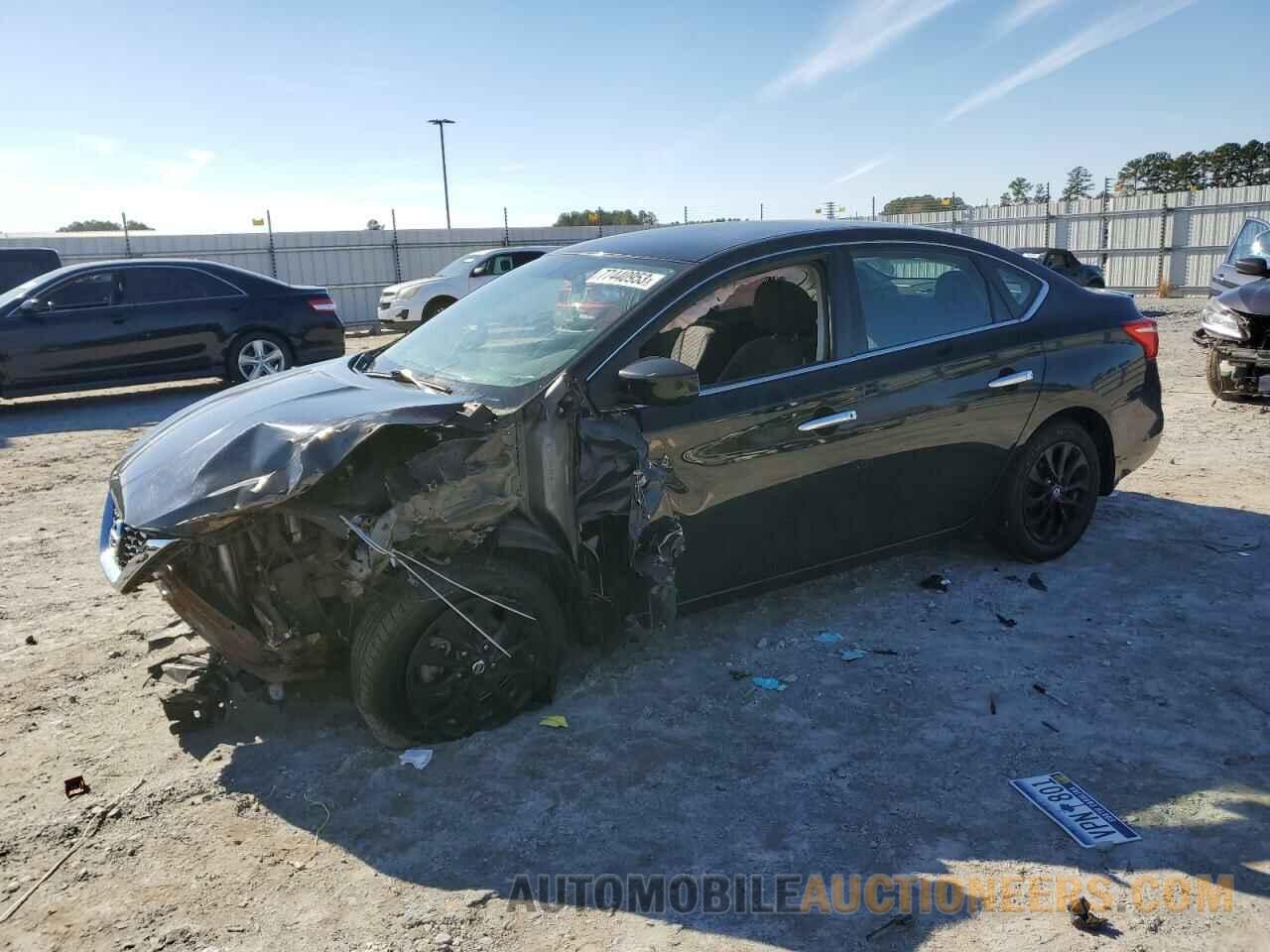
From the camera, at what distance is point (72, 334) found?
10.6 m

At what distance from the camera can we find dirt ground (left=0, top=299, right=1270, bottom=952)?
268cm

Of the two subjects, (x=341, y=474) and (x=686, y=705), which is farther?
(x=686, y=705)

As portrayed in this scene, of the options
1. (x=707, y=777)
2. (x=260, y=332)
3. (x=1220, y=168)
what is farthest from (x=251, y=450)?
(x=1220, y=168)

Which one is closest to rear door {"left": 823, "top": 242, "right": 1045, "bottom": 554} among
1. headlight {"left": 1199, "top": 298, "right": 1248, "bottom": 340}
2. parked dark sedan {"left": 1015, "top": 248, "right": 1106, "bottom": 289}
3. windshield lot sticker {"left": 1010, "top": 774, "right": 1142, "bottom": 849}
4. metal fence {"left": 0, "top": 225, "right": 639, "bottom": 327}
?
windshield lot sticker {"left": 1010, "top": 774, "right": 1142, "bottom": 849}

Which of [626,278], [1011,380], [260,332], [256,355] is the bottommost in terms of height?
[256,355]

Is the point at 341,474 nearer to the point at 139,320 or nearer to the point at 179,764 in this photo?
the point at 179,764

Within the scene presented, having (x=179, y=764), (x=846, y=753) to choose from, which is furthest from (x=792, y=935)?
(x=179, y=764)

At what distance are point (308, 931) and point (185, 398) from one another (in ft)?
33.4

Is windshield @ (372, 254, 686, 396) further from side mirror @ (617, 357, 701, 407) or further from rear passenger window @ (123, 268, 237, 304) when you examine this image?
rear passenger window @ (123, 268, 237, 304)

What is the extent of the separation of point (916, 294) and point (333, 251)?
2294 centimetres

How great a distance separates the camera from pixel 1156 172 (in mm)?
57594

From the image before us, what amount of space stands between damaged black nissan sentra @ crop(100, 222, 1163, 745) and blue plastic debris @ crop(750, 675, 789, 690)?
0.40 metres

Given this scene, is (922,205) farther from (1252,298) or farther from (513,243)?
(1252,298)

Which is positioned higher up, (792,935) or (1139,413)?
(1139,413)
